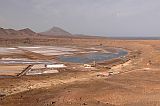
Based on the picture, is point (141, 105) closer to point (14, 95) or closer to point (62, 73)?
point (14, 95)

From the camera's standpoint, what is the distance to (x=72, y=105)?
14.1 metres

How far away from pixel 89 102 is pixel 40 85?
21.7 ft

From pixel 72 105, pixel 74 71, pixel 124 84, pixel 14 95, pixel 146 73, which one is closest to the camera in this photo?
pixel 72 105

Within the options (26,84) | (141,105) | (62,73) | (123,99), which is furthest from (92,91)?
(62,73)

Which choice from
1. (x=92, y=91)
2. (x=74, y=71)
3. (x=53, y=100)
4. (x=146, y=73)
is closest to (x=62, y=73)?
(x=74, y=71)

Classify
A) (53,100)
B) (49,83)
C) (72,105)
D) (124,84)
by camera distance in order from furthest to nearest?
(49,83) < (124,84) < (53,100) < (72,105)

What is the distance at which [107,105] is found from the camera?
1424 cm

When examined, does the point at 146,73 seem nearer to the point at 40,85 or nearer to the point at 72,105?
the point at 40,85

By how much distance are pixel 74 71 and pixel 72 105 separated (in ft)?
45.1

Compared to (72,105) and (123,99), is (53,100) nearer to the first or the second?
(72,105)

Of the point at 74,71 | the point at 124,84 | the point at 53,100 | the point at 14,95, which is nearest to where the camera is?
the point at 53,100

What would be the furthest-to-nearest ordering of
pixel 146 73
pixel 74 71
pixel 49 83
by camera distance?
pixel 74 71 < pixel 146 73 < pixel 49 83

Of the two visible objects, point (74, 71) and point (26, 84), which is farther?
point (74, 71)

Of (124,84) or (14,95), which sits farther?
(124,84)
